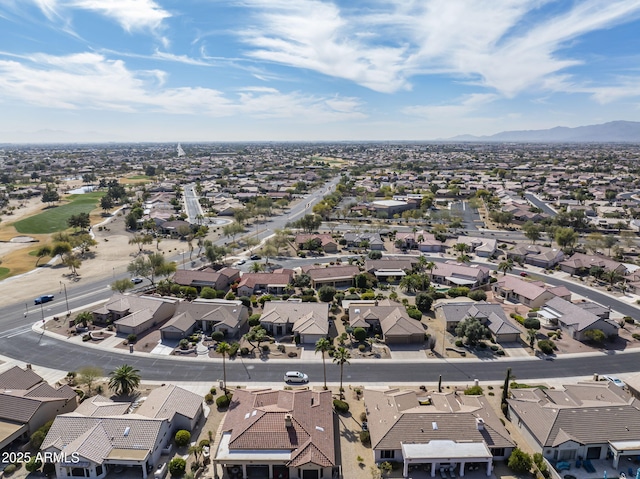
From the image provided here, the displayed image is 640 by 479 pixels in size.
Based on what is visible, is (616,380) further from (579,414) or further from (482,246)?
(482,246)

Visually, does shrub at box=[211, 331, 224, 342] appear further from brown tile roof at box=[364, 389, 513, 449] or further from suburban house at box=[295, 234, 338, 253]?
suburban house at box=[295, 234, 338, 253]

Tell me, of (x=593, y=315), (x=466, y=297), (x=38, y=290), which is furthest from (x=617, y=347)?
(x=38, y=290)

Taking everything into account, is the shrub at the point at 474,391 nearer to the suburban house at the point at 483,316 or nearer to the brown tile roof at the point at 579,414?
the brown tile roof at the point at 579,414

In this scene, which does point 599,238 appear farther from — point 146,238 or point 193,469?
point 146,238

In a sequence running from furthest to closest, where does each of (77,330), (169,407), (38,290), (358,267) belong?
1. (358,267)
2. (38,290)
3. (77,330)
4. (169,407)

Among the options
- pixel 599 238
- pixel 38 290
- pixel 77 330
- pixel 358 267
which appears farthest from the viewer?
pixel 599 238

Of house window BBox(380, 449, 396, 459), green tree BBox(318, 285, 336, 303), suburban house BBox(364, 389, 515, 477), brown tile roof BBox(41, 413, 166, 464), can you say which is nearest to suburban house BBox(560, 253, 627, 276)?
green tree BBox(318, 285, 336, 303)

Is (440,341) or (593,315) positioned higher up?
(593,315)
